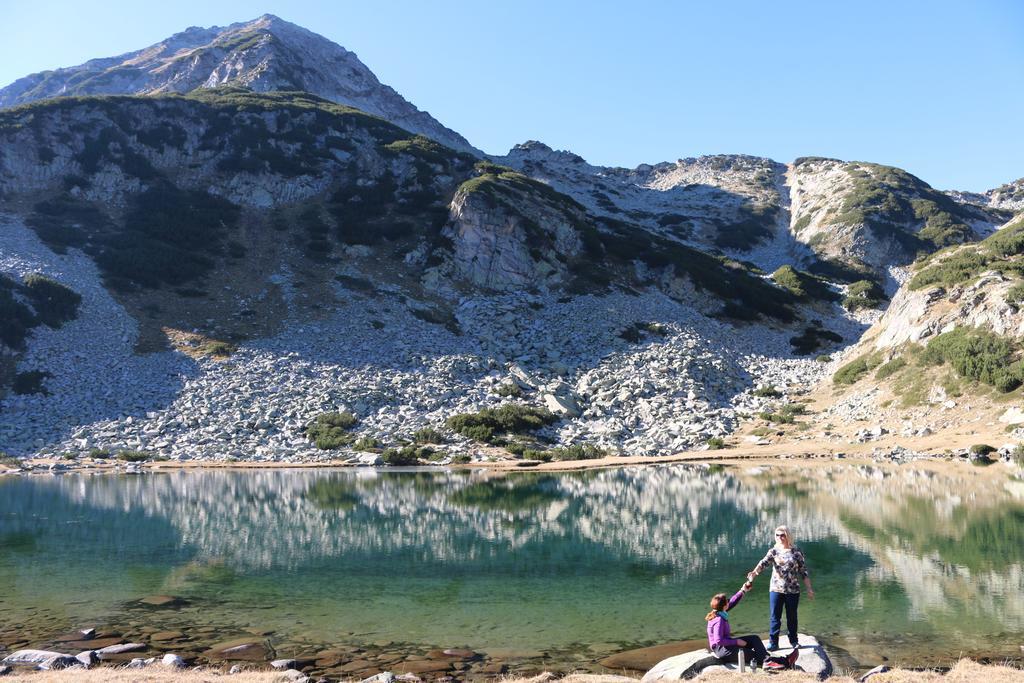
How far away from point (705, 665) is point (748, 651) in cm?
80

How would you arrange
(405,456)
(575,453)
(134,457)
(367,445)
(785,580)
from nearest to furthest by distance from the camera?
(785,580)
(134,457)
(405,456)
(575,453)
(367,445)

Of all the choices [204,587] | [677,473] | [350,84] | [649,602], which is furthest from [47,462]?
[350,84]

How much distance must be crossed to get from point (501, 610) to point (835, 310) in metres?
81.5

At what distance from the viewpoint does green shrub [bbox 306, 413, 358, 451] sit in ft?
153

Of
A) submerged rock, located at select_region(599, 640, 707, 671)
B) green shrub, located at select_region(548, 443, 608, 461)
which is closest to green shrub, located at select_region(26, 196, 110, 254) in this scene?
green shrub, located at select_region(548, 443, 608, 461)

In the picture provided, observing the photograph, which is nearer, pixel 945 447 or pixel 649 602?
pixel 649 602

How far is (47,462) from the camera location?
43.0 m

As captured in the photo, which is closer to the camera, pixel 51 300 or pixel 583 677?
pixel 583 677

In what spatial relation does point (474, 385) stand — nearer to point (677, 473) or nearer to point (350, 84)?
point (677, 473)

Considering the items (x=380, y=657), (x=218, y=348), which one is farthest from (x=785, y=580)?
(x=218, y=348)

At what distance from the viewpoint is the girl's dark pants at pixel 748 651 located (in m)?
10.8

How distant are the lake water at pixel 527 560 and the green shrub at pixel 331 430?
11742mm

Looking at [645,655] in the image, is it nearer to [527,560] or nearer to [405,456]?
[527,560]

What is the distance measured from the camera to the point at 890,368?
51.6 m
